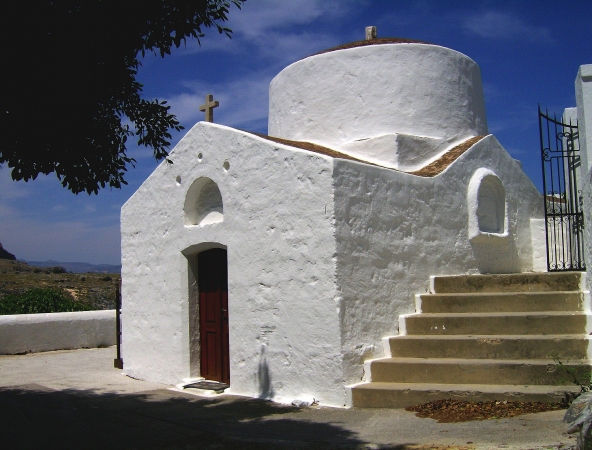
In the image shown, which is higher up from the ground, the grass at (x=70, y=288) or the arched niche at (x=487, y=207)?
the arched niche at (x=487, y=207)

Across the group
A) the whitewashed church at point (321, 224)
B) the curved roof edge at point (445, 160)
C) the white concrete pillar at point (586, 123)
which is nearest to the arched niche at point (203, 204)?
the whitewashed church at point (321, 224)

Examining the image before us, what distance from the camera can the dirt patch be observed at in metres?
5.95

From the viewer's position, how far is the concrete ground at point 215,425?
Answer: 5352 mm

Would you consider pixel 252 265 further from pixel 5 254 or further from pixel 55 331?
pixel 5 254

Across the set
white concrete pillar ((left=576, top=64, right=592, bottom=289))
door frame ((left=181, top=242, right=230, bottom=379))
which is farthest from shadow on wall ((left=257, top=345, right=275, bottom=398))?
white concrete pillar ((left=576, top=64, right=592, bottom=289))

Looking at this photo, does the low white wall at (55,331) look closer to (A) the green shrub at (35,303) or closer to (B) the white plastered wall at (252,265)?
(A) the green shrub at (35,303)

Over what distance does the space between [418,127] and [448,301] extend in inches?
127

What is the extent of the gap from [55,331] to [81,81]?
9392 mm

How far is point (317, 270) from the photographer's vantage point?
281 inches

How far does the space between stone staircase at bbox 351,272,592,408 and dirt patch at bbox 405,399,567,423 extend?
0.22 ft

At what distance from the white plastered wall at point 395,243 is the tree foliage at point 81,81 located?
7.65 ft

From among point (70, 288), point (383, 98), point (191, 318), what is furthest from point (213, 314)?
point (70, 288)

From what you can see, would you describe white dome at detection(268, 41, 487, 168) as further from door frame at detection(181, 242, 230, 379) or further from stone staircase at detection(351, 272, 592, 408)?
door frame at detection(181, 242, 230, 379)

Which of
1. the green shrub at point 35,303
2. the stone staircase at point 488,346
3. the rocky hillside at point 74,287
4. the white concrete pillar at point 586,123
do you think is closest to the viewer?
the stone staircase at point 488,346
